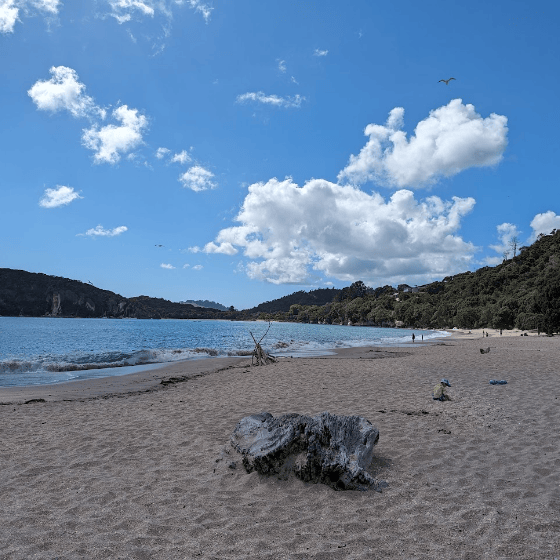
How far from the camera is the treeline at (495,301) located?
59253 mm

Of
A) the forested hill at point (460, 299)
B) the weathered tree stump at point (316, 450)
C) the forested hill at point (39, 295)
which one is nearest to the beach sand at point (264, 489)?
the weathered tree stump at point (316, 450)

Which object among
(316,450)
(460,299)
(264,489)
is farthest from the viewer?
(460,299)

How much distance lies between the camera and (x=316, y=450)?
17.8 feet

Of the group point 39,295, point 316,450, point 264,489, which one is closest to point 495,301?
point 316,450

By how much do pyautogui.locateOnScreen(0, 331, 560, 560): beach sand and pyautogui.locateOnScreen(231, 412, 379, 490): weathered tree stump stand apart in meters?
0.16

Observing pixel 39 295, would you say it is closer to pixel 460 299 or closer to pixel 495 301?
pixel 460 299

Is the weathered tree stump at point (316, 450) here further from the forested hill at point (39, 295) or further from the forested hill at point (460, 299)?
the forested hill at point (39, 295)

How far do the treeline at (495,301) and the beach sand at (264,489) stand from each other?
54832 millimetres

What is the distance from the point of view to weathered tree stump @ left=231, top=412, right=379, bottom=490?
527 cm

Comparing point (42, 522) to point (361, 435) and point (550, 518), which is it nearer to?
point (361, 435)

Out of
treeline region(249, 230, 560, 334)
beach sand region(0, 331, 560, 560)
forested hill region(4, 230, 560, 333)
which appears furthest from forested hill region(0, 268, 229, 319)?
beach sand region(0, 331, 560, 560)

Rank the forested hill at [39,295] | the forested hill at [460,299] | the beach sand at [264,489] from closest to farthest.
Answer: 1. the beach sand at [264,489]
2. the forested hill at [460,299]
3. the forested hill at [39,295]

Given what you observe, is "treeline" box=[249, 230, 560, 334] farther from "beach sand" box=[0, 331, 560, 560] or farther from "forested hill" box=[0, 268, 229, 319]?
"forested hill" box=[0, 268, 229, 319]

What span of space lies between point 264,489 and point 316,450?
85 cm
